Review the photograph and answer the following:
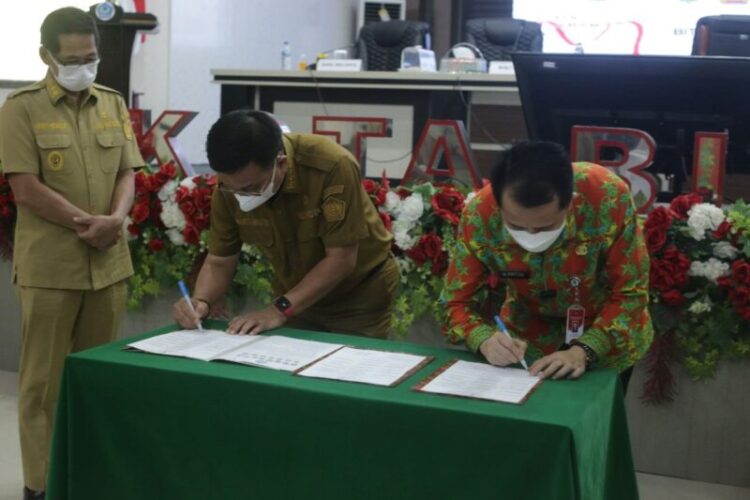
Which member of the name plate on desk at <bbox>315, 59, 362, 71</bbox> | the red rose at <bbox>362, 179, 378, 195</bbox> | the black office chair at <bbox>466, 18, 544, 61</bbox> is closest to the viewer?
the red rose at <bbox>362, 179, 378, 195</bbox>

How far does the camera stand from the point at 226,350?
1926 millimetres

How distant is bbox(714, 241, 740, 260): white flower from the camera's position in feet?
8.67

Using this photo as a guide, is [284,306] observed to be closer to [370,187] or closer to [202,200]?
[370,187]

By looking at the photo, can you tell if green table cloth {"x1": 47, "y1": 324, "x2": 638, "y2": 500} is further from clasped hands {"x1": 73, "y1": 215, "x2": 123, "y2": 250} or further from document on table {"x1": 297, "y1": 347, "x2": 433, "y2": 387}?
clasped hands {"x1": 73, "y1": 215, "x2": 123, "y2": 250}

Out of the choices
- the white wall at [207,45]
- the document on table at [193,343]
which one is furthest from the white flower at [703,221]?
the white wall at [207,45]

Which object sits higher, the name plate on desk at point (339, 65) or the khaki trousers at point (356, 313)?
the name plate on desk at point (339, 65)

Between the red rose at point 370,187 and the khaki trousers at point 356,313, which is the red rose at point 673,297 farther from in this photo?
the red rose at point 370,187

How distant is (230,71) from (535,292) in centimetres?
349

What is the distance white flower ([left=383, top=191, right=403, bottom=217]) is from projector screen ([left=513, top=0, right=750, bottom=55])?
13.4ft

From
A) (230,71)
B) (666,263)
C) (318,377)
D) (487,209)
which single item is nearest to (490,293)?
(666,263)

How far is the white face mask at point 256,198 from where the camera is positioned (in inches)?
82.0

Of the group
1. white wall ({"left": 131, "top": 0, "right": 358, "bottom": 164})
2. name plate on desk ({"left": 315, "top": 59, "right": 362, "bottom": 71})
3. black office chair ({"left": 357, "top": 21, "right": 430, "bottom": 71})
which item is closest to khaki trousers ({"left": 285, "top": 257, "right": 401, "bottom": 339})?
name plate on desk ({"left": 315, "top": 59, "right": 362, "bottom": 71})

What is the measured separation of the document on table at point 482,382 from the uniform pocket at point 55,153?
120cm

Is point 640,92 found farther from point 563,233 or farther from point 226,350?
point 226,350
